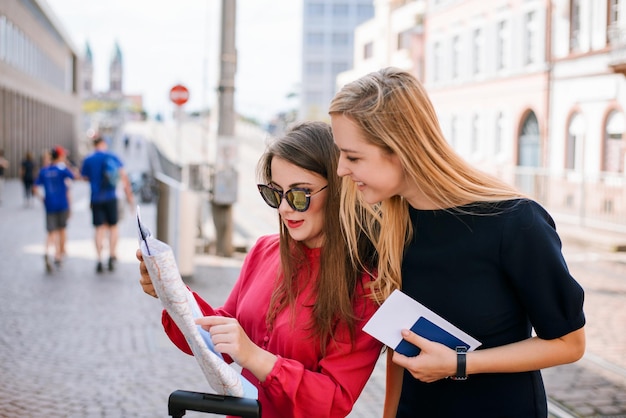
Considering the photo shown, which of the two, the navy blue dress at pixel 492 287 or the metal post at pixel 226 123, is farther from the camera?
the metal post at pixel 226 123

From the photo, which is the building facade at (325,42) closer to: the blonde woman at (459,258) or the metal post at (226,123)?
the metal post at (226,123)

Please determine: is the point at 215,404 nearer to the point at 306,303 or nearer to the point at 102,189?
the point at 306,303

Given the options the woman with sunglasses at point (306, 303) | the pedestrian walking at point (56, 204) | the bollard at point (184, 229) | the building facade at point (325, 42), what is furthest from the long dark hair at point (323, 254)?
the building facade at point (325, 42)

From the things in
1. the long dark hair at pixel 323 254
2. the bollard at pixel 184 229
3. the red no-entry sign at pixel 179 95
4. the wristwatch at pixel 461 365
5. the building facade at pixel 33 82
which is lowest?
the bollard at pixel 184 229

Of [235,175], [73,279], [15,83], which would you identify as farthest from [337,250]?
[15,83]

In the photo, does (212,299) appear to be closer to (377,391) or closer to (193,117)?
(377,391)

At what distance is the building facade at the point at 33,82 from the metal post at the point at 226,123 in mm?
34808

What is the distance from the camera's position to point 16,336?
27.2 ft

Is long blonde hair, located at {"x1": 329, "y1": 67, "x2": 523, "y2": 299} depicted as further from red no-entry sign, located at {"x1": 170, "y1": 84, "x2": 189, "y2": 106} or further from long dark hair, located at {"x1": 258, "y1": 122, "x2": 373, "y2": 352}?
red no-entry sign, located at {"x1": 170, "y1": 84, "x2": 189, "y2": 106}

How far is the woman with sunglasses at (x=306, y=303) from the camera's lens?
2412 mm

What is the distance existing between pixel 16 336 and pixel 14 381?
1.74 meters

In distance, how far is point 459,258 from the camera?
7.73 feet

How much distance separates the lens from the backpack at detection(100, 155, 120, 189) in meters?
12.6

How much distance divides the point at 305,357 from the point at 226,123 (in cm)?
1200
